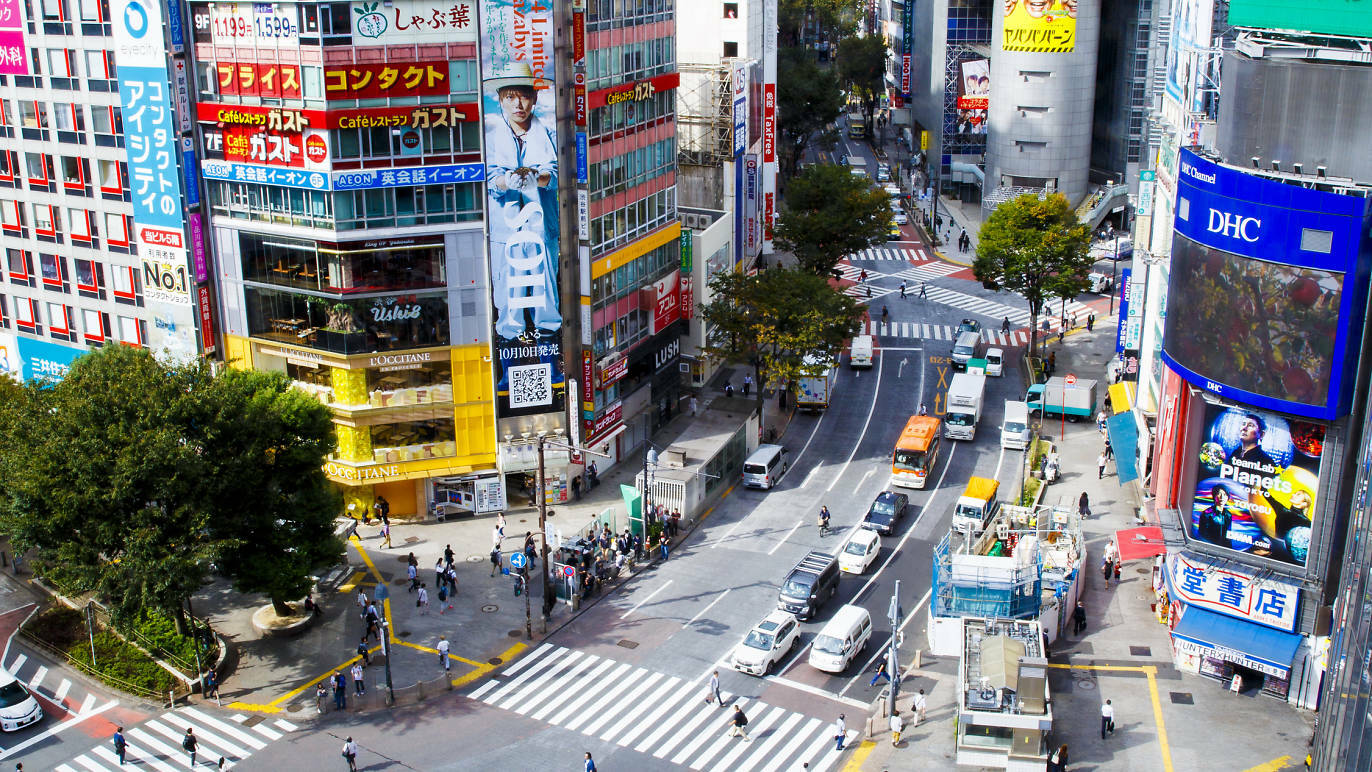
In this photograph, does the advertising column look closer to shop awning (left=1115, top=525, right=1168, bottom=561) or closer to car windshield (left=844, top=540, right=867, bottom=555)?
car windshield (left=844, top=540, right=867, bottom=555)

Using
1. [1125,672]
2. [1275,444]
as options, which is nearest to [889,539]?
[1125,672]

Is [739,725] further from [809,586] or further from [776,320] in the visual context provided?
[776,320]

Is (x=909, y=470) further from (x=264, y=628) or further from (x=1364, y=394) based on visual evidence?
(x=264, y=628)

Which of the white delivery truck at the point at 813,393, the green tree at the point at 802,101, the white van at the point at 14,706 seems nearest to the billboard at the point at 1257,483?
the white delivery truck at the point at 813,393

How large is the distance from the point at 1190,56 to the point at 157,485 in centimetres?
5162

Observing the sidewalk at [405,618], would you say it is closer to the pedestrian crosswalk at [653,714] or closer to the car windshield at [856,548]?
the pedestrian crosswalk at [653,714]

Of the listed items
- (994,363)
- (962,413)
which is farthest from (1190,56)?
(994,363)

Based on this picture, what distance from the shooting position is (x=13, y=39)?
70.4 m

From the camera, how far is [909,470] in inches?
2862

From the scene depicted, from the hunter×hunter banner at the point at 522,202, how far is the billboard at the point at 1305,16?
32285 millimetres

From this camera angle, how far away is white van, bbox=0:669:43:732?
51156 mm

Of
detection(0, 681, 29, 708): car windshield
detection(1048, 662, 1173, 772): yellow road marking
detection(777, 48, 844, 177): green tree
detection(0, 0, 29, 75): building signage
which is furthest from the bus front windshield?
detection(777, 48, 844, 177): green tree

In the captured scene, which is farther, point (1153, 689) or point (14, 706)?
point (1153, 689)

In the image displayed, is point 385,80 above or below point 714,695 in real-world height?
above
